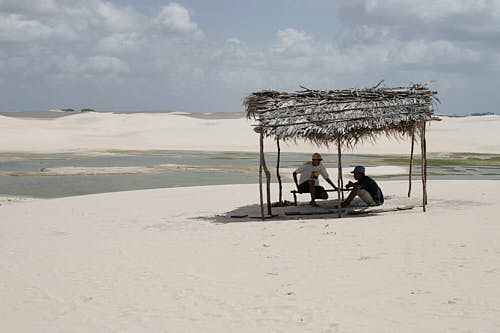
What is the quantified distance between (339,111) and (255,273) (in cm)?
522

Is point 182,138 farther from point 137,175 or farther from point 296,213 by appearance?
point 296,213

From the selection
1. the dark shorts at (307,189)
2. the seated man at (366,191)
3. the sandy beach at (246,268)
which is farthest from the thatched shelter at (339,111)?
the sandy beach at (246,268)

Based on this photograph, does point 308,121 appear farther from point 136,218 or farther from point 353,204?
point 136,218

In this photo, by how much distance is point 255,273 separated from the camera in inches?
272

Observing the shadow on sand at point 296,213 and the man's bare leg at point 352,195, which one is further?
the man's bare leg at point 352,195

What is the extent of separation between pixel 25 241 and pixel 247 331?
585cm

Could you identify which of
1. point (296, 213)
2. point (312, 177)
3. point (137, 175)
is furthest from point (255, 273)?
point (137, 175)

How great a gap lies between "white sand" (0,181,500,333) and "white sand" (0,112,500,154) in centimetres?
3291

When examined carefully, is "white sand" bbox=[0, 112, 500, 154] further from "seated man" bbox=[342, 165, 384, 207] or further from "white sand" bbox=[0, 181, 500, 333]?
"white sand" bbox=[0, 181, 500, 333]

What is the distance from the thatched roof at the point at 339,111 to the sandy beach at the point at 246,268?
164cm

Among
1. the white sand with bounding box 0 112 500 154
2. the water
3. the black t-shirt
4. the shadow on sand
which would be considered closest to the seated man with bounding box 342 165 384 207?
the black t-shirt

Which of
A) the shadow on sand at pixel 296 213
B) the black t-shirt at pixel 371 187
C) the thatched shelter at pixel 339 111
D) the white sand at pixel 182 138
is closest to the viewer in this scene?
the thatched shelter at pixel 339 111

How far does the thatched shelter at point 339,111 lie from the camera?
1120 centimetres

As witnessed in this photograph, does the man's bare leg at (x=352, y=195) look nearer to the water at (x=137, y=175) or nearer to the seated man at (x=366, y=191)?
the seated man at (x=366, y=191)
